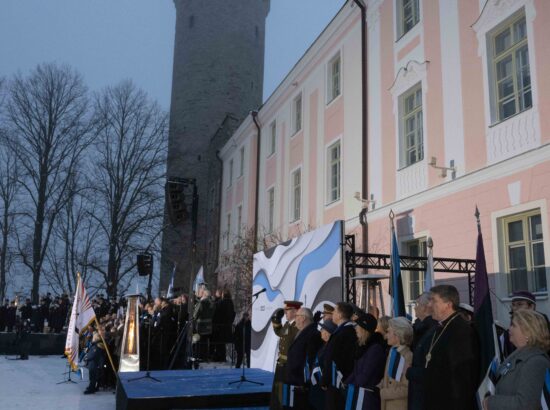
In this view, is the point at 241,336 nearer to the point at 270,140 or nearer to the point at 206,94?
the point at 270,140

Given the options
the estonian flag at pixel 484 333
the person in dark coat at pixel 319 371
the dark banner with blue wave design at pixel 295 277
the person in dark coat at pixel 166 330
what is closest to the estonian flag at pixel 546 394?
the estonian flag at pixel 484 333

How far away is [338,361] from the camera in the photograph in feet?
19.2

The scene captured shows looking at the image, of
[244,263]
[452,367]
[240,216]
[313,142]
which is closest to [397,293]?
[452,367]

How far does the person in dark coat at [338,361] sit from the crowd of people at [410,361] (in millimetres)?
10

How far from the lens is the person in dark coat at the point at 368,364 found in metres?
5.24

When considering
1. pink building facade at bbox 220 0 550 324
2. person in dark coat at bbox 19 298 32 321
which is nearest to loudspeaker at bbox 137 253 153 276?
pink building facade at bbox 220 0 550 324

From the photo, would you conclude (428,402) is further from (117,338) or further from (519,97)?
(117,338)

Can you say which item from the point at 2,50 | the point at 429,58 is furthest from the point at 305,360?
the point at 2,50

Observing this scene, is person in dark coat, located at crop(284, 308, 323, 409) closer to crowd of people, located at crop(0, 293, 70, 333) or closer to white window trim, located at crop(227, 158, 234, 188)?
crowd of people, located at crop(0, 293, 70, 333)

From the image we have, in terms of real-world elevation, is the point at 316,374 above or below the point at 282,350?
below

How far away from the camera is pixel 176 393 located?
27.4 feet

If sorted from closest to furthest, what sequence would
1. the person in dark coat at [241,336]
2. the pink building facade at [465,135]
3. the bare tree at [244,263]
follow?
the pink building facade at [465,135], the person in dark coat at [241,336], the bare tree at [244,263]

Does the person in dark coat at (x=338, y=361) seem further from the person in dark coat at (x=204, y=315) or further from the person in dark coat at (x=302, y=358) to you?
the person in dark coat at (x=204, y=315)

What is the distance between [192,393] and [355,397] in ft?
12.5
